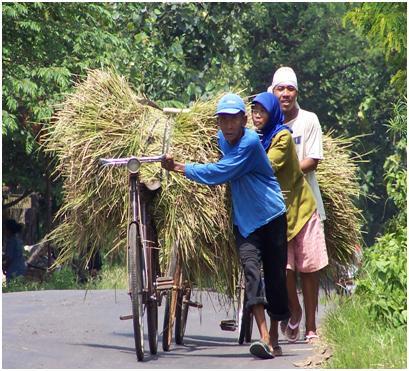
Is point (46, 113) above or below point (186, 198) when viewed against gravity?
above

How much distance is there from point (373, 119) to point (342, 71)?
267cm

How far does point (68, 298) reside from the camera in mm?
12141

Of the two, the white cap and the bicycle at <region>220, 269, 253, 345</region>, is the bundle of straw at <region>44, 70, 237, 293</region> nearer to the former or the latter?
the bicycle at <region>220, 269, 253, 345</region>

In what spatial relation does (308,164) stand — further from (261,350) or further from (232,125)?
(261,350)

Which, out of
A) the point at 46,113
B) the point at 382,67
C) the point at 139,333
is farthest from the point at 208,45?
the point at 139,333

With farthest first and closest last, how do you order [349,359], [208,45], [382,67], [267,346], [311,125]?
[382,67]
[208,45]
[311,125]
[267,346]
[349,359]

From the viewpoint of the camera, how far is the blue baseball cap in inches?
312

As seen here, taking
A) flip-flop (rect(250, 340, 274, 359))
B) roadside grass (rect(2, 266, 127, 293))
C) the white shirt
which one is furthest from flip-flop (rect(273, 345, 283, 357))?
roadside grass (rect(2, 266, 127, 293))

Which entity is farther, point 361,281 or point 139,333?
point 361,281

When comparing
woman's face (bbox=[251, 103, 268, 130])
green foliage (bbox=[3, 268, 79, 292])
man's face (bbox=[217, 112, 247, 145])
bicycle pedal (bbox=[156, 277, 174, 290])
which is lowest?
bicycle pedal (bbox=[156, 277, 174, 290])

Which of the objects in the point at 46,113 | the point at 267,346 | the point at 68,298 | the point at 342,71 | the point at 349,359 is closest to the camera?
the point at 349,359

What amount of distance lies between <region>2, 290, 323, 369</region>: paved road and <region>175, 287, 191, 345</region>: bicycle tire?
9 centimetres

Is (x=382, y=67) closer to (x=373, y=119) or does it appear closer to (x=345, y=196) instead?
(x=373, y=119)

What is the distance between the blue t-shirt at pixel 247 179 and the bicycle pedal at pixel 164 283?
606 millimetres
